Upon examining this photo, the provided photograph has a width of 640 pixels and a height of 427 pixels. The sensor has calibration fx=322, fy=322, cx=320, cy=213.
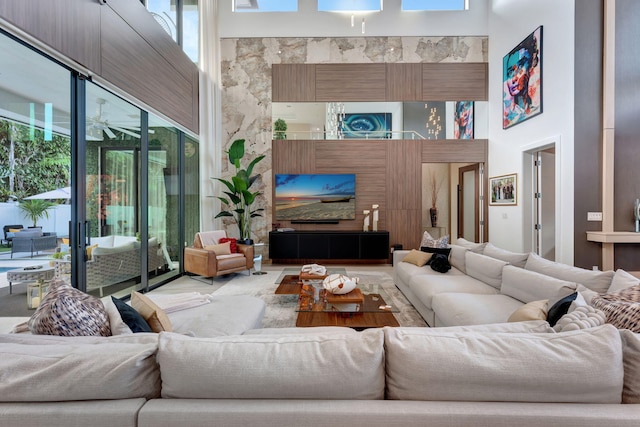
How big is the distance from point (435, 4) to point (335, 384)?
27.3 ft

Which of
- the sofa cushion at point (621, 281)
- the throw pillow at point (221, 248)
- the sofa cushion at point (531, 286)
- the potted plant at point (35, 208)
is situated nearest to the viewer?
the sofa cushion at point (621, 281)

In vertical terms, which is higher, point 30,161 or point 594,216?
point 30,161

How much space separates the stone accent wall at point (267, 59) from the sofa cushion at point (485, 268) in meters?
4.46

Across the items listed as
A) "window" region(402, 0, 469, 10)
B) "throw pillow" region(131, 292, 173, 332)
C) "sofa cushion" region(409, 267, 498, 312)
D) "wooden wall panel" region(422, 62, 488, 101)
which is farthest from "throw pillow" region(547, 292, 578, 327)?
"window" region(402, 0, 469, 10)

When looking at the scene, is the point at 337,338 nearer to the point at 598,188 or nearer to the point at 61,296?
the point at 61,296

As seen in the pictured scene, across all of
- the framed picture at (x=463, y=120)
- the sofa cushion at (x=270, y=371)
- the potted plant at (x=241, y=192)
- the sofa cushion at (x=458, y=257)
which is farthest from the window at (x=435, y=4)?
the sofa cushion at (x=270, y=371)

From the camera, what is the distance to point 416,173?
709cm

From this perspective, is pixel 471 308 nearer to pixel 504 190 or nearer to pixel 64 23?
pixel 64 23

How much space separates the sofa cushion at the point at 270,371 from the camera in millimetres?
961

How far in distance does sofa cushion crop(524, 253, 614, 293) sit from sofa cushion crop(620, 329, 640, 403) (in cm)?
144

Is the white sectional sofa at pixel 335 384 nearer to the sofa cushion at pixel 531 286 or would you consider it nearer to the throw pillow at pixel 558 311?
the throw pillow at pixel 558 311

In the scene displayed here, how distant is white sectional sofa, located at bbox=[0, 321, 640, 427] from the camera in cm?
92

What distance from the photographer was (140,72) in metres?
4.30

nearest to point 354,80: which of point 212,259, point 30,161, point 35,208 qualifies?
point 212,259
